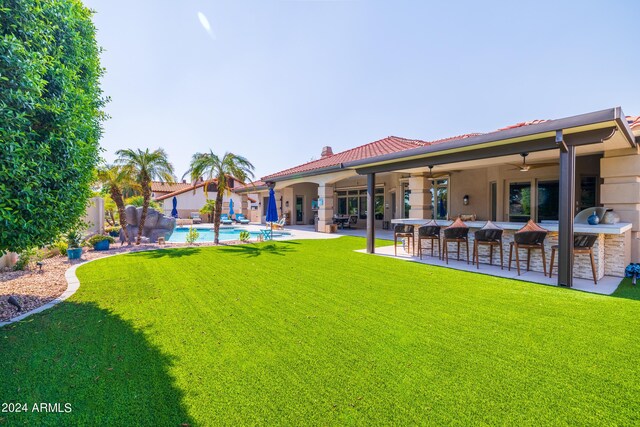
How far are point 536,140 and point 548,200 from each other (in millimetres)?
7323

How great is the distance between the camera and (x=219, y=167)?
14.4m

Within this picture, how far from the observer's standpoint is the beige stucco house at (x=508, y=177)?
632 cm

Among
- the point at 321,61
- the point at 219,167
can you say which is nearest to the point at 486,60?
the point at 321,61

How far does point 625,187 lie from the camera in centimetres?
786

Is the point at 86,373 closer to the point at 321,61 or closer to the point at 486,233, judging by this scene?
the point at 486,233

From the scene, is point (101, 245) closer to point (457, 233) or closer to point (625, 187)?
point (457, 233)

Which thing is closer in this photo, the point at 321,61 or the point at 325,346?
the point at 325,346

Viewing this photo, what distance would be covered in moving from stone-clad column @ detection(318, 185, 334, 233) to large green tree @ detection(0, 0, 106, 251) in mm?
13992

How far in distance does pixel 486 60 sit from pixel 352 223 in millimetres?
13445

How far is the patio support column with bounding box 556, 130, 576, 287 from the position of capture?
6.27 metres

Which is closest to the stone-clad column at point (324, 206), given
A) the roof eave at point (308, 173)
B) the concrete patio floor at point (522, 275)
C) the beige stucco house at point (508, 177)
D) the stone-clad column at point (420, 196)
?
the beige stucco house at point (508, 177)

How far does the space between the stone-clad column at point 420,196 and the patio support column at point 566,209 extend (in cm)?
748

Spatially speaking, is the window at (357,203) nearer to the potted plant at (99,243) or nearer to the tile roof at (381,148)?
the tile roof at (381,148)

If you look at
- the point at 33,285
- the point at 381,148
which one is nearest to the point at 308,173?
the point at 381,148
